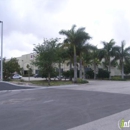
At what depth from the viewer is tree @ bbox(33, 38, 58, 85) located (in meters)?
27.8

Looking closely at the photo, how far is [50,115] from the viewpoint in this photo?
8.62 meters

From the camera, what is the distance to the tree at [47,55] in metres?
27.8

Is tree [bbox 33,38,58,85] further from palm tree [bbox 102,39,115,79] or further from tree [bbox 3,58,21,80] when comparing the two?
palm tree [bbox 102,39,115,79]

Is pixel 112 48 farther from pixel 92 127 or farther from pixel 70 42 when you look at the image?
pixel 92 127

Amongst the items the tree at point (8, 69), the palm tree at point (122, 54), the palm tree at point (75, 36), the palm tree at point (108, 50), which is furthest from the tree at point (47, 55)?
the palm tree at point (122, 54)

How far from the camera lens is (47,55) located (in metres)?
27.7

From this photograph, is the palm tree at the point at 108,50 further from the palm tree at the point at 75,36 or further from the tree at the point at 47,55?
the tree at the point at 47,55

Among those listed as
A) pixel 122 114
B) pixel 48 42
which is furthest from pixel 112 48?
pixel 122 114

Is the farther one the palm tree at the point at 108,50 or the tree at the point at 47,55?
the palm tree at the point at 108,50

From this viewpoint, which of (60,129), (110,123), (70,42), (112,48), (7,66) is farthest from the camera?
(112,48)

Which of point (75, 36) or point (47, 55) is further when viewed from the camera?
point (75, 36)

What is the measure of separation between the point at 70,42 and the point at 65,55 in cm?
→ 280

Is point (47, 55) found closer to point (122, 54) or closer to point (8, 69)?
point (8, 69)

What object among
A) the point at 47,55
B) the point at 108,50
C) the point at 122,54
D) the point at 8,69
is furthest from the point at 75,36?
the point at 122,54
